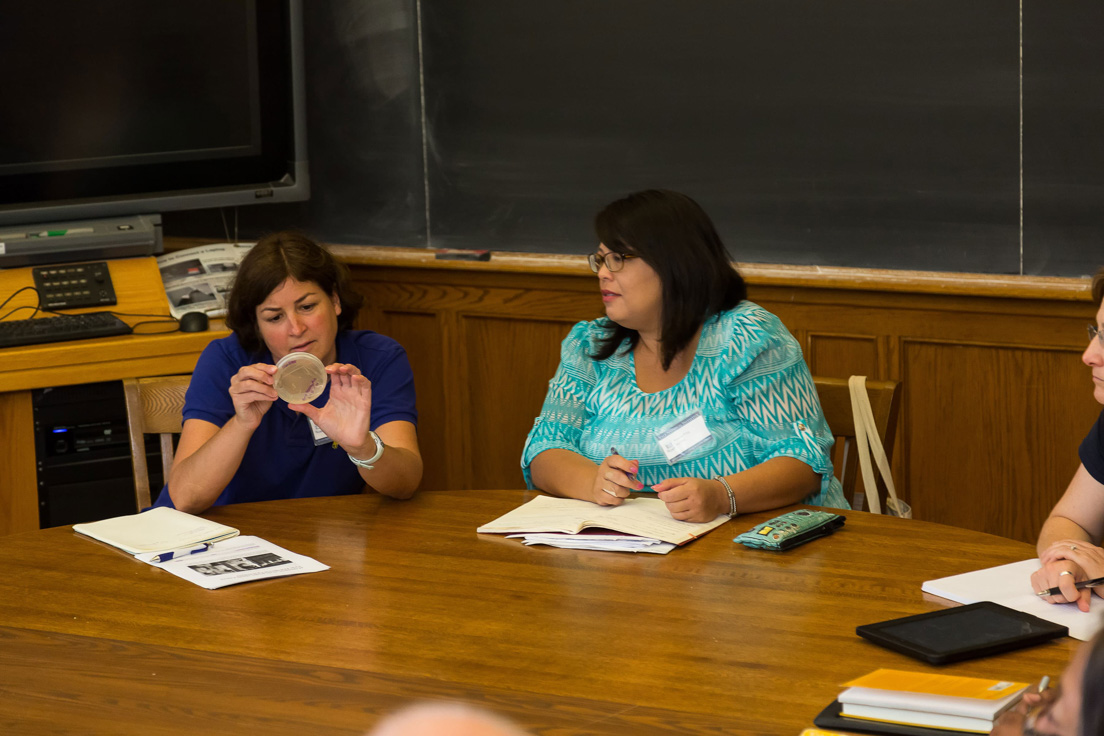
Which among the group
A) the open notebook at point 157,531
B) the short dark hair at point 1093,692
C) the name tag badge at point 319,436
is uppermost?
the short dark hair at point 1093,692

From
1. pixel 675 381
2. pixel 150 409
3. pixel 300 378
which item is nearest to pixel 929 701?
pixel 675 381

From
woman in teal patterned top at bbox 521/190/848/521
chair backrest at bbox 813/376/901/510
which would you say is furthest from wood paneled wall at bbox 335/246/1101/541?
woman in teal patterned top at bbox 521/190/848/521

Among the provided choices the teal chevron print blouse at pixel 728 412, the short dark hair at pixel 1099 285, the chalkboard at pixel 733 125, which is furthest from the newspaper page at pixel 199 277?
the short dark hair at pixel 1099 285

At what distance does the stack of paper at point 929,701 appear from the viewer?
1391mm

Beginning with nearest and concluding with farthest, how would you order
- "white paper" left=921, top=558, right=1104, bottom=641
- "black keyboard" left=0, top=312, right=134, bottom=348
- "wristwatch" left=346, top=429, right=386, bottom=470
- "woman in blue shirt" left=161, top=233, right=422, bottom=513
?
1. "white paper" left=921, top=558, right=1104, bottom=641
2. "wristwatch" left=346, top=429, right=386, bottom=470
3. "woman in blue shirt" left=161, top=233, right=422, bottom=513
4. "black keyboard" left=0, top=312, right=134, bottom=348

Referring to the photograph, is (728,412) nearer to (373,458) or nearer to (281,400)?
(373,458)

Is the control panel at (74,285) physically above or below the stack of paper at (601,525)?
above

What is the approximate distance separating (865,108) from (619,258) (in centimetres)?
120

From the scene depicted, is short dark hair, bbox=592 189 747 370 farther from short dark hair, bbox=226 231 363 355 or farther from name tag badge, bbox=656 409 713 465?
short dark hair, bbox=226 231 363 355

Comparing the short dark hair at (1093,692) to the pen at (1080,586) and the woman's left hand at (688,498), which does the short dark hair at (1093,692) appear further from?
the woman's left hand at (688,498)

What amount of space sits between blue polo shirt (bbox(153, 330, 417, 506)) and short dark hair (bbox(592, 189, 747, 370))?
46 centimetres

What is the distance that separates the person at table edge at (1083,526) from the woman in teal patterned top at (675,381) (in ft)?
1.61

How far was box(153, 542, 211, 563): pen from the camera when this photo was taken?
7.05 feet

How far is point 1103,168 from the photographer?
10.3 ft
